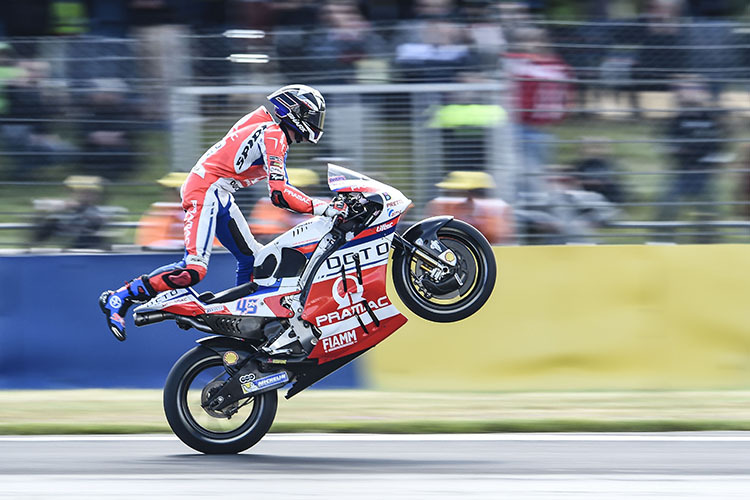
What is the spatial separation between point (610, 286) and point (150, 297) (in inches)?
150

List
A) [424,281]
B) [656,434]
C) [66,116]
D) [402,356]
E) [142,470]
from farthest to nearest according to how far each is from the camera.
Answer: [66,116]
[402,356]
[656,434]
[424,281]
[142,470]

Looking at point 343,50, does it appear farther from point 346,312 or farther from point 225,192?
point 346,312

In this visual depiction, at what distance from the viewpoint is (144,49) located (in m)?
9.41

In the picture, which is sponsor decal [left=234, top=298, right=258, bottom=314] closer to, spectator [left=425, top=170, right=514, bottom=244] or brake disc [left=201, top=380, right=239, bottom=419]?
brake disc [left=201, top=380, right=239, bottom=419]

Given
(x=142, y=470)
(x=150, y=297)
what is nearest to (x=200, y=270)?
(x=150, y=297)

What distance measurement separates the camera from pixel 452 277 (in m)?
6.76

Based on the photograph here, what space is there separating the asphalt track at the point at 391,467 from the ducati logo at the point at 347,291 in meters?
0.93

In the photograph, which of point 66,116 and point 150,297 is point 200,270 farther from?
point 66,116

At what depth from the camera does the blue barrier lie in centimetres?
895

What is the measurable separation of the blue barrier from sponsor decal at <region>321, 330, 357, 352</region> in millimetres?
2444

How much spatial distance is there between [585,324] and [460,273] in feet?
7.69

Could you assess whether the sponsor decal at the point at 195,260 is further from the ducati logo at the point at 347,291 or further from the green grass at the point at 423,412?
the green grass at the point at 423,412

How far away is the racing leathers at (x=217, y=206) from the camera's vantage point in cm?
680

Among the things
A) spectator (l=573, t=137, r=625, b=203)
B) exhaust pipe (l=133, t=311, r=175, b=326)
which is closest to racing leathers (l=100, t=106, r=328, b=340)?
exhaust pipe (l=133, t=311, r=175, b=326)
